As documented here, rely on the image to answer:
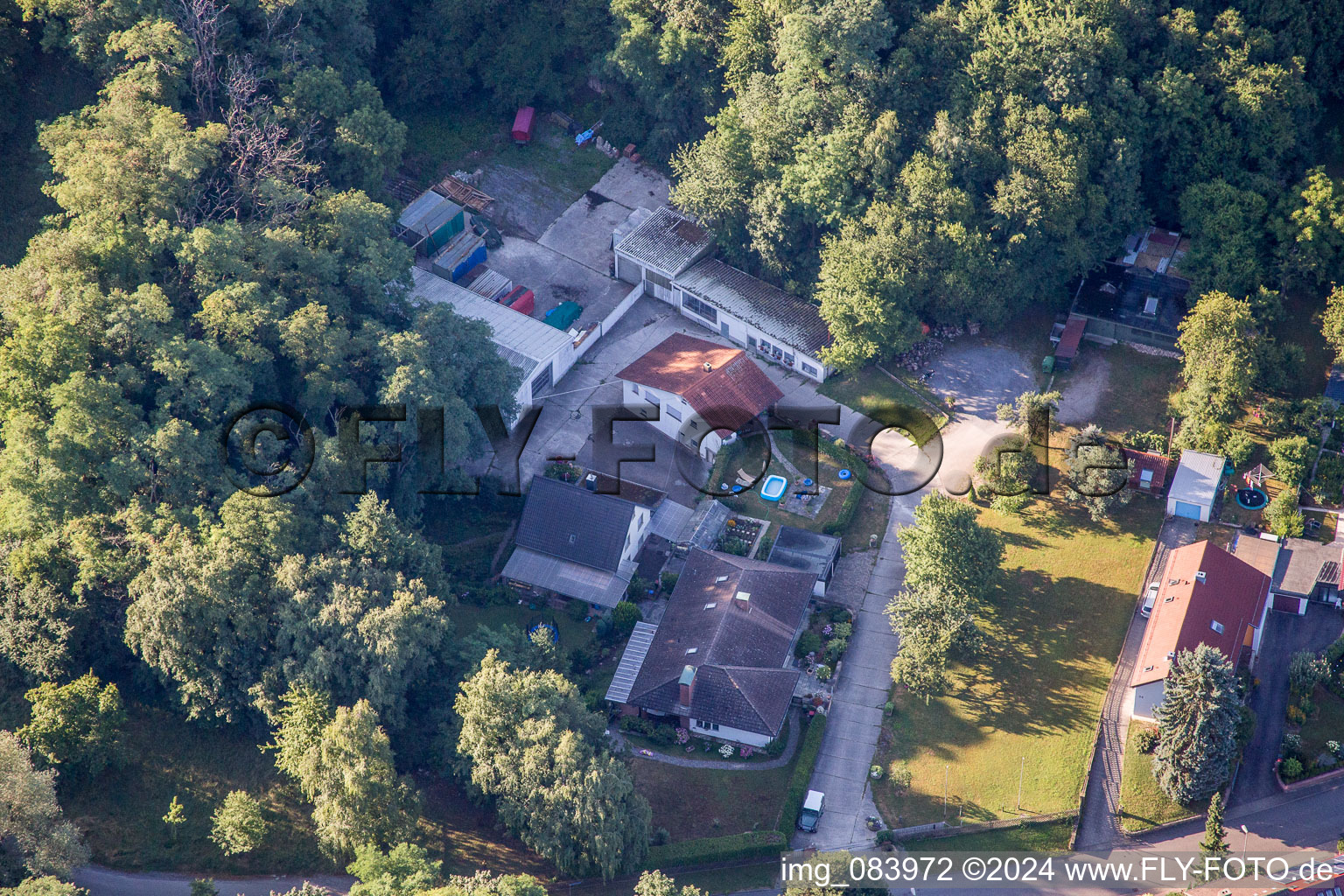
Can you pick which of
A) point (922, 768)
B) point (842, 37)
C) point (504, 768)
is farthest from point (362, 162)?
point (922, 768)

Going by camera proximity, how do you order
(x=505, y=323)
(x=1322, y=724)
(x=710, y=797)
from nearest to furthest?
(x=710, y=797), (x=1322, y=724), (x=505, y=323)

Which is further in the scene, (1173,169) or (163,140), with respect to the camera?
(1173,169)

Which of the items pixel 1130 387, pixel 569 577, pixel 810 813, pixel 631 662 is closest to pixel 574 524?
pixel 569 577

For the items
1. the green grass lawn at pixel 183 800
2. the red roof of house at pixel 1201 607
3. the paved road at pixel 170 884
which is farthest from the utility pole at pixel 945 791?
the green grass lawn at pixel 183 800

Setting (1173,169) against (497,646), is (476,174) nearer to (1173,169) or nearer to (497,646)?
(497,646)

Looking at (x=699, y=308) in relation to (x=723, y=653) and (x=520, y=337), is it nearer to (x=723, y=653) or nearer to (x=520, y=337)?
(x=520, y=337)

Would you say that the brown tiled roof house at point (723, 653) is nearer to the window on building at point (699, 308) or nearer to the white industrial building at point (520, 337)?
the white industrial building at point (520, 337)
